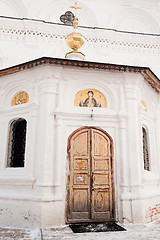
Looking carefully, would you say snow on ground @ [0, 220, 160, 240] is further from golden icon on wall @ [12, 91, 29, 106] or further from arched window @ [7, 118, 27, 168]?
golden icon on wall @ [12, 91, 29, 106]

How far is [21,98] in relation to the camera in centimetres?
656

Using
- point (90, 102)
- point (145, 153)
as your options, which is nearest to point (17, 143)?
point (90, 102)

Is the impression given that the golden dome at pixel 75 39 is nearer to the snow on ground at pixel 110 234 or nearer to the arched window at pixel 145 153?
the arched window at pixel 145 153

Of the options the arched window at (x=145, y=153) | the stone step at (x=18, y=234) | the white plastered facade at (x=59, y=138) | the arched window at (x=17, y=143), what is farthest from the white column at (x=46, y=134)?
the arched window at (x=145, y=153)

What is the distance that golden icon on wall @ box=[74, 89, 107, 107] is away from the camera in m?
6.35

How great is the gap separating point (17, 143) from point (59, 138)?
141 centimetres

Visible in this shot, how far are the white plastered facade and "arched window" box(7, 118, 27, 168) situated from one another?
149 mm

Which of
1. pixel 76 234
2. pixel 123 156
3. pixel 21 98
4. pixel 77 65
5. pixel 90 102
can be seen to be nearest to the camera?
pixel 76 234

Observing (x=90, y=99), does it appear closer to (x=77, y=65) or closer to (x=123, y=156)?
(x=77, y=65)

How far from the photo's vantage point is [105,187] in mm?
5816

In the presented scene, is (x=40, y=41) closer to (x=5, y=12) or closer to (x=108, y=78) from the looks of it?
(x=5, y=12)

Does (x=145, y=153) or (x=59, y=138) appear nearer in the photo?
(x=59, y=138)

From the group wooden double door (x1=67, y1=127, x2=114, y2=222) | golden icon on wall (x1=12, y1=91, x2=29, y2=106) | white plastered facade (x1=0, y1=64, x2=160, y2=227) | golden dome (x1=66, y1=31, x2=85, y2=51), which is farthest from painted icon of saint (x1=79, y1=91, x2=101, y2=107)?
golden dome (x1=66, y1=31, x2=85, y2=51)

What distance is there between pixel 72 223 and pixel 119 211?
1227 millimetres
